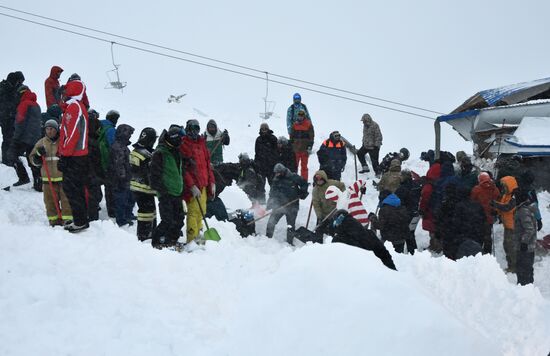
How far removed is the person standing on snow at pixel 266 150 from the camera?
12031 mm

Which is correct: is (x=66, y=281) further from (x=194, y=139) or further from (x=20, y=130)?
(x=20, y=130)

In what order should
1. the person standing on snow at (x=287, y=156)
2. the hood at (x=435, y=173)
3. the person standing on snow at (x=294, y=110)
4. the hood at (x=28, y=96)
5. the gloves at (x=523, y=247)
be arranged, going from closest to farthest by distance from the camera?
the gloves at (x=523, y=247)
the hood at (x=28, y=96)
the hood at (x=435, y=173)
the person standing on snow at (x=287, y=156)
the person standing on snow at (x=294, y=110)

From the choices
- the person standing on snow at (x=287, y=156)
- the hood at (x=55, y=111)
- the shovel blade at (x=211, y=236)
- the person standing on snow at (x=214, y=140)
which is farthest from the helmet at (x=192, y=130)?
the person standing on snow at (x=287, y=156)

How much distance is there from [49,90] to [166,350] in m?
8.99

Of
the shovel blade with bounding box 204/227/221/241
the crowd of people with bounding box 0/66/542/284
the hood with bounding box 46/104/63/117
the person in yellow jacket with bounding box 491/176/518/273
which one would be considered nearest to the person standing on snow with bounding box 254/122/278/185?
the crowd of people with bounding box 0/66/542/284

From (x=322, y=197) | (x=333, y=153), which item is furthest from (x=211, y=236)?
(x=333, y=153)

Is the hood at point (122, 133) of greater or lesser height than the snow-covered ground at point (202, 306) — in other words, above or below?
above

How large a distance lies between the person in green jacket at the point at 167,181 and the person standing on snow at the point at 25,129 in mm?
3991

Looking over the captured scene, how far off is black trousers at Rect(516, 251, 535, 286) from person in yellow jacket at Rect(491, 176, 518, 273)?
512 mm

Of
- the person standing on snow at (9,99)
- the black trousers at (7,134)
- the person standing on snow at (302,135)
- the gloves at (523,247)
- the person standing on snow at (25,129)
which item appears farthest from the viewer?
the person standing on snow at (302,135)

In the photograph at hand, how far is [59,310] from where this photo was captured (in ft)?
13.9

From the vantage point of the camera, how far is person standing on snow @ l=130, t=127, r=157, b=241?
23.7 feet

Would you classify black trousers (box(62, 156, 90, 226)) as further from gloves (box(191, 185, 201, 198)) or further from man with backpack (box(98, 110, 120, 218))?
man with backpack (box(98, 110, 120, 218))

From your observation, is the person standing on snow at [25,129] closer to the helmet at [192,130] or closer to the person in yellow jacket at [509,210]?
the helmet at [192,130]
